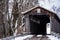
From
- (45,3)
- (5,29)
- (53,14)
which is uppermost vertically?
(45,3)

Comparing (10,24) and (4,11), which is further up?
(4,11)

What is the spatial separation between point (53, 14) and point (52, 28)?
1.96ft

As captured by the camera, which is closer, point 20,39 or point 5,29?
point 20,39

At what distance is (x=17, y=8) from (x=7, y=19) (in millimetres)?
1023

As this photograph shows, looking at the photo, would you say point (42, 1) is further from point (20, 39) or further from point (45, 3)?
point (20, 39)

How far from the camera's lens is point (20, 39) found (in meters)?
6.29

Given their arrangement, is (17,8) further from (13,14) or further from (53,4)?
(53,4)

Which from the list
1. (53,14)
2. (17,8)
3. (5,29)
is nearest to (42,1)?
(17,8)

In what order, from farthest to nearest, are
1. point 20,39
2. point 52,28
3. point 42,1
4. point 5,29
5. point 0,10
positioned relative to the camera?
1. point 42,1
2. point 0,10
3. point 5,29
4. point 52,28
5. point 20,39

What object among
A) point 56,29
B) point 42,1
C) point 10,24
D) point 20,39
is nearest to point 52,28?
point 56,29

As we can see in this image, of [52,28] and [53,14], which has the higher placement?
[53,14]

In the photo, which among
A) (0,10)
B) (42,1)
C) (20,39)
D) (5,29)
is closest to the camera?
(20,39)

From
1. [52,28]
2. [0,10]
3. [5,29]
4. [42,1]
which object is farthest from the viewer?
[42,1]

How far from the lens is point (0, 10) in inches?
551
